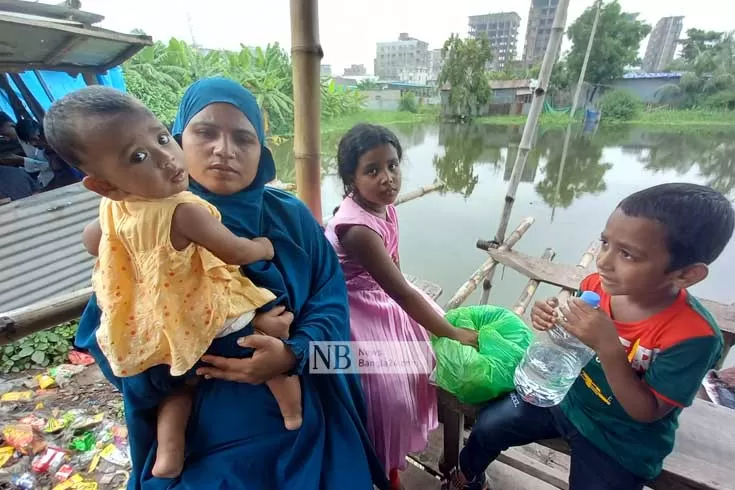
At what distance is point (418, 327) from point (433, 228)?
5687mm

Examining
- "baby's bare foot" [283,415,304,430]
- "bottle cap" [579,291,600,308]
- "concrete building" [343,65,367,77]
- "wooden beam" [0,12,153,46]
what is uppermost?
"concrete building" [343,65,367,77]

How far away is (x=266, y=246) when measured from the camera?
97cm

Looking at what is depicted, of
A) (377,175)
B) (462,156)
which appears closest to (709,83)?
(462,156)

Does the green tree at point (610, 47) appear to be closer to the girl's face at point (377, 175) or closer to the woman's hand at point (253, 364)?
the girl's face at point (377, 175)

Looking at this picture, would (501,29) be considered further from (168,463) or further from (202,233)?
(168,463)

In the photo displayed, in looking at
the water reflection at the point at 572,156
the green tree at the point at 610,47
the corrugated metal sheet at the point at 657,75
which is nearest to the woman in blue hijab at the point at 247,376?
Answer: the water reflection at the point at 572,156

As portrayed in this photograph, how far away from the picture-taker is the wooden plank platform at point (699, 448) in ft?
3.01

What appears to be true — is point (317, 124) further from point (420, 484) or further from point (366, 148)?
point (420, 484)

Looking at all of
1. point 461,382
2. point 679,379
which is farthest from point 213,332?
point 679,379

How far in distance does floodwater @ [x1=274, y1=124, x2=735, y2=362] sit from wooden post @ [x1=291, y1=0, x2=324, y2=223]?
0.82 m

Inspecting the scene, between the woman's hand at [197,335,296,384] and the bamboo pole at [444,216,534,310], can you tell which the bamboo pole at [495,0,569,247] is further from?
the woman's hand at [197,335,296,384]

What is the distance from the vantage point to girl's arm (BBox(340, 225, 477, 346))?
4.03ft

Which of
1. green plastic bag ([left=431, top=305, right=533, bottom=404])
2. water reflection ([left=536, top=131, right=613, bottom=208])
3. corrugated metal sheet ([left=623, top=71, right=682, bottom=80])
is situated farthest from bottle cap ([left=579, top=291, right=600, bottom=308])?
corrugated metal sheet ([left=623, top=71, right=682, bottom=80])

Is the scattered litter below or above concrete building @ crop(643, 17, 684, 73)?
below
